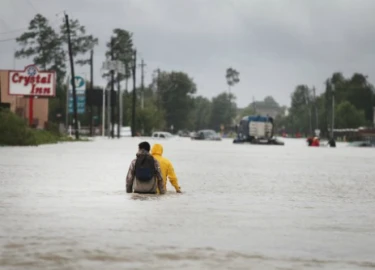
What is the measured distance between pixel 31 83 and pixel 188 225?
70.5m

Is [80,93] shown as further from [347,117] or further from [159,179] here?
[159,179]

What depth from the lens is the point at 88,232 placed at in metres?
10.9

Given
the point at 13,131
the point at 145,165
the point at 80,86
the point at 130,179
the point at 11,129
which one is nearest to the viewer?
the point at 145,165

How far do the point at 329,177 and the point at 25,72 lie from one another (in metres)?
58.3

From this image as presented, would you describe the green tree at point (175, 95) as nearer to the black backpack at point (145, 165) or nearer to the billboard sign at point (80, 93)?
the billboard sign at point (80, 93)

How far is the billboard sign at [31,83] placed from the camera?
79.7m

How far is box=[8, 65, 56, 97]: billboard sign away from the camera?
79.7 m

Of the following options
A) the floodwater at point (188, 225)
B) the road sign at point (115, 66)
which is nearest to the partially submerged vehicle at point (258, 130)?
the road sign at point (115, 66)

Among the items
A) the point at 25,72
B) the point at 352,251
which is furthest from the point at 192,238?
the point at 25,72

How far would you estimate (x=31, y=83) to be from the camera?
8075 centimetres

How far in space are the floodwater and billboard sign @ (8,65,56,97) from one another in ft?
193

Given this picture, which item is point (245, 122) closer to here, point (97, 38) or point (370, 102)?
point (97, 38)

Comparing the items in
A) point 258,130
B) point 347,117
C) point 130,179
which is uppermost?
point 347,117

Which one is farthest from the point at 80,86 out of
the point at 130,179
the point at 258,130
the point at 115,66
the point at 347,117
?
the point at 130,179
